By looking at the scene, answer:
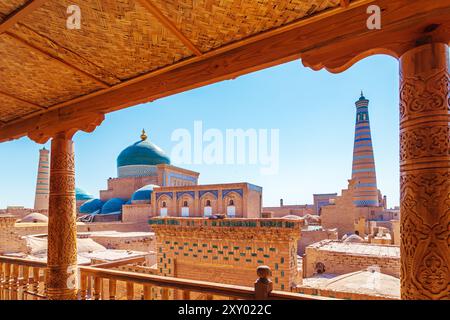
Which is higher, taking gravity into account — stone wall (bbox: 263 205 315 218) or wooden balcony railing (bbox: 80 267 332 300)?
wooden balcony railing (bbox: 80 267 332 300)

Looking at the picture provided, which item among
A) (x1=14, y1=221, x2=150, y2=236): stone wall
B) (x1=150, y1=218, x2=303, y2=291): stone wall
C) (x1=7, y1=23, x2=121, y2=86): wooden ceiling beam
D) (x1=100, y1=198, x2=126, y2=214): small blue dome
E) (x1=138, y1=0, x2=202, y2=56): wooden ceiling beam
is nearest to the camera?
(x1=138, y1=0, x2=202, y2=56): wooden ceiling beam

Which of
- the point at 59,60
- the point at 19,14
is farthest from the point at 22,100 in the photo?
the point at 19,14

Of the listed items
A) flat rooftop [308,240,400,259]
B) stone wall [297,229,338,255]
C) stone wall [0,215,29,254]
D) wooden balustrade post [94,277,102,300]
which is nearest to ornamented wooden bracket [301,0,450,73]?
wooden balustrade post [94,277,102,300]

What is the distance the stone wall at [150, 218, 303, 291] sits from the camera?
7883 mm

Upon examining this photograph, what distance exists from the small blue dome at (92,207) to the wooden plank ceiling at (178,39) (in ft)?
92.7

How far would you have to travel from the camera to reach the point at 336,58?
2.00 metres

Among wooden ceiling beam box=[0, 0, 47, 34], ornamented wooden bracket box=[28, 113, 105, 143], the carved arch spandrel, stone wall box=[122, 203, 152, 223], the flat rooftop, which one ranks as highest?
wooden ceiling beam box=[0, 0, 47, 34]

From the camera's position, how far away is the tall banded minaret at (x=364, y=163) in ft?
95.0

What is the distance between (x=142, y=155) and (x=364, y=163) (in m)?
22.5

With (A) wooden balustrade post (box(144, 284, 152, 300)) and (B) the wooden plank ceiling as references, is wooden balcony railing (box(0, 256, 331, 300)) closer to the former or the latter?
(A) wooden balustrade post (box(144, 284, 152, 300))

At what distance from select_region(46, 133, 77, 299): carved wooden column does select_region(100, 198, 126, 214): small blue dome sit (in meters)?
24.8

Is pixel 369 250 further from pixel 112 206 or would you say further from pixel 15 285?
pixel 112 206

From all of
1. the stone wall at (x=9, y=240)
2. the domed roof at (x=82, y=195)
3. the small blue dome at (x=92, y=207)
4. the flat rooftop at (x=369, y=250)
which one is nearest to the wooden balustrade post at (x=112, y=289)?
the flat rooftop at (x=369, y=250)

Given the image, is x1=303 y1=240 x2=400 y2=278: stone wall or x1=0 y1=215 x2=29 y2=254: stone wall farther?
x1=0 y1=215 x2=29 y2=254: stone wall
